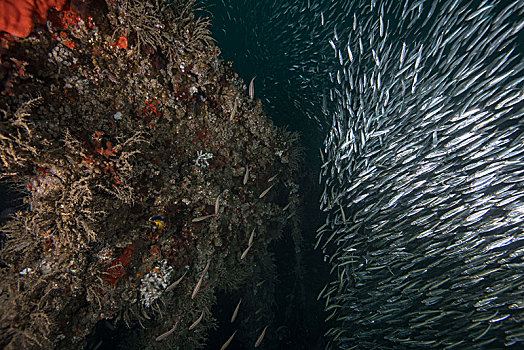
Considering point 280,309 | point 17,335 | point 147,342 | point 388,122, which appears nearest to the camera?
point 17,335

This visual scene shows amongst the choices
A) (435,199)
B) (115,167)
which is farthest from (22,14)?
(435,199)

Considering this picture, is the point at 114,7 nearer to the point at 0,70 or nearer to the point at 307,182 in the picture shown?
the point at 0,70

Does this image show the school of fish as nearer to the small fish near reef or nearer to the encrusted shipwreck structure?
the encrusted shipwreck structure

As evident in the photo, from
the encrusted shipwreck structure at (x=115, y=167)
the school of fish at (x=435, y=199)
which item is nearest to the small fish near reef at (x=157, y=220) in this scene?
the encrusted shipwreck structure at (x=115, y=167)

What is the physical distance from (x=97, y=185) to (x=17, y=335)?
171 centimetres

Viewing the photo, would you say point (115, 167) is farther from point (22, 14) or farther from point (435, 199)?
point (435, 199)

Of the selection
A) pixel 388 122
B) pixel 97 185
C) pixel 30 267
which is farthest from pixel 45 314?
pixel 388 122

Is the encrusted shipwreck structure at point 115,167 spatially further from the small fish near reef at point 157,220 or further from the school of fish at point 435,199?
the school of fish at point 435,199

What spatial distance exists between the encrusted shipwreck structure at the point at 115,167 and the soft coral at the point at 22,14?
0.05 ft

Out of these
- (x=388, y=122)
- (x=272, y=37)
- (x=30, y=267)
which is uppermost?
(x=272, y=37)

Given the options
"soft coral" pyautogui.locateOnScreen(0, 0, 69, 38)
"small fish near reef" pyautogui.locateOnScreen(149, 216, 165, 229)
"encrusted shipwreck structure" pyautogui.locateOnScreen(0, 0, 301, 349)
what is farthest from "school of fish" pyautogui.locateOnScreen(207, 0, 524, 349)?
"soft coral" pyautogui.locateOnScreen(0, 0, 69, 38)

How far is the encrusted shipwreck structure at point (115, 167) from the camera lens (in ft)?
7.83

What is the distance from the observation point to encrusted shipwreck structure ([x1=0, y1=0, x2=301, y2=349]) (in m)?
2.39

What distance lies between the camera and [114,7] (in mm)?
2789
